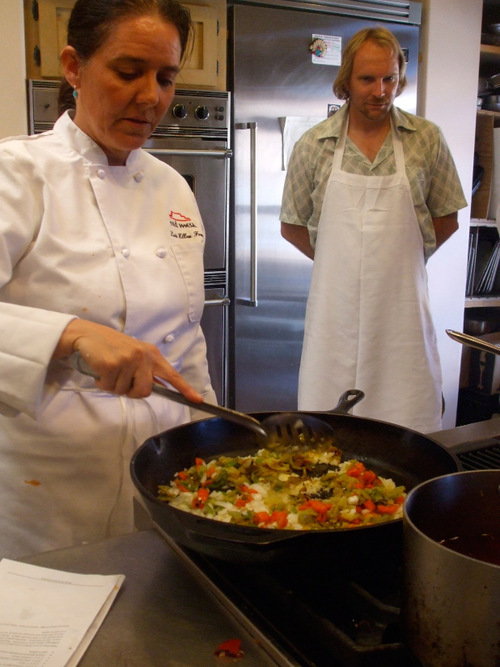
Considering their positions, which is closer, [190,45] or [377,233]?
[377,233]

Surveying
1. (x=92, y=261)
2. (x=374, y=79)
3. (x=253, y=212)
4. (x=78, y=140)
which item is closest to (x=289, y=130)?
(x=253, y=212)

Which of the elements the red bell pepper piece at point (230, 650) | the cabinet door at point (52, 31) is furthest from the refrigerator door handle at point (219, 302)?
the red bell pepper piece at point (230, 650)

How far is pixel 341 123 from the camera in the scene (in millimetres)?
2285

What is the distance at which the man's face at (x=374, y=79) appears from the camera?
2.18 metres

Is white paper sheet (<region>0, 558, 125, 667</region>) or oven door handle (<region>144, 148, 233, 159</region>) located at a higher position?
oven door handle (<region>144, 148, 233, 159</region>)

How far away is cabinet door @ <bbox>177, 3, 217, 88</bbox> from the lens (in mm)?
2662

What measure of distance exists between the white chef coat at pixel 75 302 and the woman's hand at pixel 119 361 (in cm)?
20

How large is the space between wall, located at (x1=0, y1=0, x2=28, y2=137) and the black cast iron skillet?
1826mm

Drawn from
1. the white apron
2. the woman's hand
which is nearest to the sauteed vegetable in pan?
the woman's hand

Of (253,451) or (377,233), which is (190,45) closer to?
(377,233)

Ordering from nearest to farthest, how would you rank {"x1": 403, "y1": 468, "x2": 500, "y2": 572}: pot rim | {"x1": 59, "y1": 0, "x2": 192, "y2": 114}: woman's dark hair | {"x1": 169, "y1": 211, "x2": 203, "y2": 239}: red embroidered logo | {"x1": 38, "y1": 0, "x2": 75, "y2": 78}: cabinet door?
1. {"x1": 403, "y1": 468, "x2": 500, "y2": 572}: pot rim
2. {"x1": 59, "y1": 0, "x2": 192, "y2": 114}: woman's dark hair
3. {"x1": 169, "y1": 211, "x2": 203, "y2": 239}: red embroidered logo
4. {"x1": 38, "y1": 0, "x2": 75, "y2": 78}: cabinet door

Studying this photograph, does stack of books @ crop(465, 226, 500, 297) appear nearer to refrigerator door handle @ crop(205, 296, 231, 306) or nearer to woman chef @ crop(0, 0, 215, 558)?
refrigerator door handle @ crop(205, 296, 231, 306)

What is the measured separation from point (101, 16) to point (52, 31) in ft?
5.04

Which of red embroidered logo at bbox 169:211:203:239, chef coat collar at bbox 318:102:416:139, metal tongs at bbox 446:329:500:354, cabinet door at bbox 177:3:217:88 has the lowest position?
metal tongs at bbox 446:329:500:354
